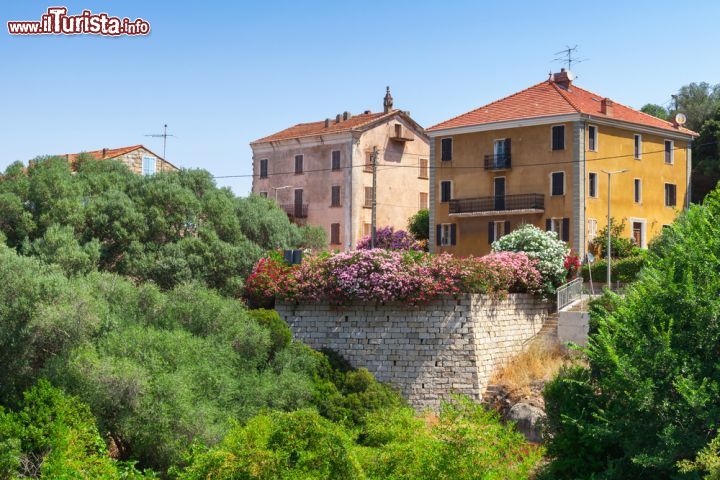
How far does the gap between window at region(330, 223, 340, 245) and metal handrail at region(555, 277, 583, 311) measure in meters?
21.0

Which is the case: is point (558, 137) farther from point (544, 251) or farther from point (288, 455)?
point (288, 455)

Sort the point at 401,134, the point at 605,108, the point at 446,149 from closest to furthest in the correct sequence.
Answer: the point at 605,108
the point at 446,149
the point at 401,134

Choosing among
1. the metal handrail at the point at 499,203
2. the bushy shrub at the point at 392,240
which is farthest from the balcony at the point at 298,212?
the metal handrail at the point at 499,203

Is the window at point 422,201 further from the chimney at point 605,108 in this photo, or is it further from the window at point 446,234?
the chimney at point 605,108

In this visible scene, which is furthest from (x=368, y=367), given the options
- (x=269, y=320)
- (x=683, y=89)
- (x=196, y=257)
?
(x=683, y=89)

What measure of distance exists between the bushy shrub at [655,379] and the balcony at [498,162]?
21.9 meters

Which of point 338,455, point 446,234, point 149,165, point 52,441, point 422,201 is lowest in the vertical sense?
point 52,441

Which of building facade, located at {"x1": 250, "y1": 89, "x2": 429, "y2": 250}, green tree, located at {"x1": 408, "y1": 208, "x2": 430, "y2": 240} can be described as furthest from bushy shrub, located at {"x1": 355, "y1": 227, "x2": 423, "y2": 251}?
building facade, located at {"x1": 250, "y1": 89, "x2": 429, "y2": 250}

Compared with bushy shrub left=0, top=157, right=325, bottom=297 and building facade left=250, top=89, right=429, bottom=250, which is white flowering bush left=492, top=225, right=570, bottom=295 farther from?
building facade left=250, top=89, right=429, bottom=250

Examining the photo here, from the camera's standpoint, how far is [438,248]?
47688 millimetres

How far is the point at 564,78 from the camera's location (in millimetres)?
47500

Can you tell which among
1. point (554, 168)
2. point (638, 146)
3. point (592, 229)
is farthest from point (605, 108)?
point (592, 229)

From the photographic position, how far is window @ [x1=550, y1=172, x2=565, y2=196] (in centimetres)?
4338

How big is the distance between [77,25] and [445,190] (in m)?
24.9
